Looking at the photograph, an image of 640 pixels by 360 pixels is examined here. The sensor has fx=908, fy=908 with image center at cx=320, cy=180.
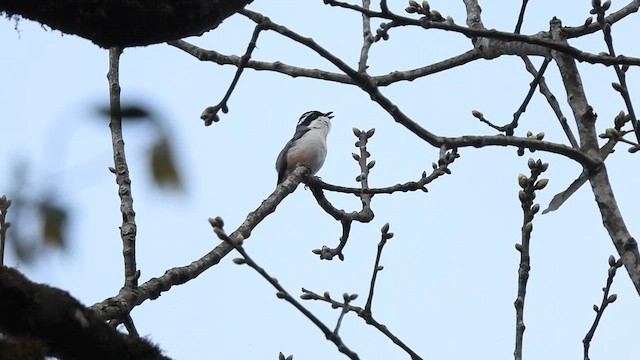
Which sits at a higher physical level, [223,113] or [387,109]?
[387,109]

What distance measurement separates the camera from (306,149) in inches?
389

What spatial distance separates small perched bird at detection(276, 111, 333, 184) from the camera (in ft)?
32.4

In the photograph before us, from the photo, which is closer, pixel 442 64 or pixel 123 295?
pixel 123 295

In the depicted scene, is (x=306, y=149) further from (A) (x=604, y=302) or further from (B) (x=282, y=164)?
(A) (x=604, y=302)

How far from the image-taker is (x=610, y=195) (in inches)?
142

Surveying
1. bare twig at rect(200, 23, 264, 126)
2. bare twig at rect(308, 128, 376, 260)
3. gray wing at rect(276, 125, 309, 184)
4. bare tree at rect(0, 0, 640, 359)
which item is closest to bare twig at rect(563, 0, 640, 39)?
bare tree at rect(0, 0, 640, 359)

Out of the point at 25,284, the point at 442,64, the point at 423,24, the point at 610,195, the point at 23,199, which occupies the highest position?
the point at 442,64

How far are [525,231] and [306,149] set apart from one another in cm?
625

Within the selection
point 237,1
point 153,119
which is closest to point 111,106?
point 153,119

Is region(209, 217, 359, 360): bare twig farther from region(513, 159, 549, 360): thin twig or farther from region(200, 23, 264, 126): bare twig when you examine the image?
region(513, 159, 549, 360): thin twig

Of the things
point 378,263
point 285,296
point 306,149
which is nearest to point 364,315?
point 378,263

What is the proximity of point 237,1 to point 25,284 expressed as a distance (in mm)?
1085

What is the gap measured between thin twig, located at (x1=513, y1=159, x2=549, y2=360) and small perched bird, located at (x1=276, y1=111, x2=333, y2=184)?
5.51 metres

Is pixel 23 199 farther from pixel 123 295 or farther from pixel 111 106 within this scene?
pixel 123 295
